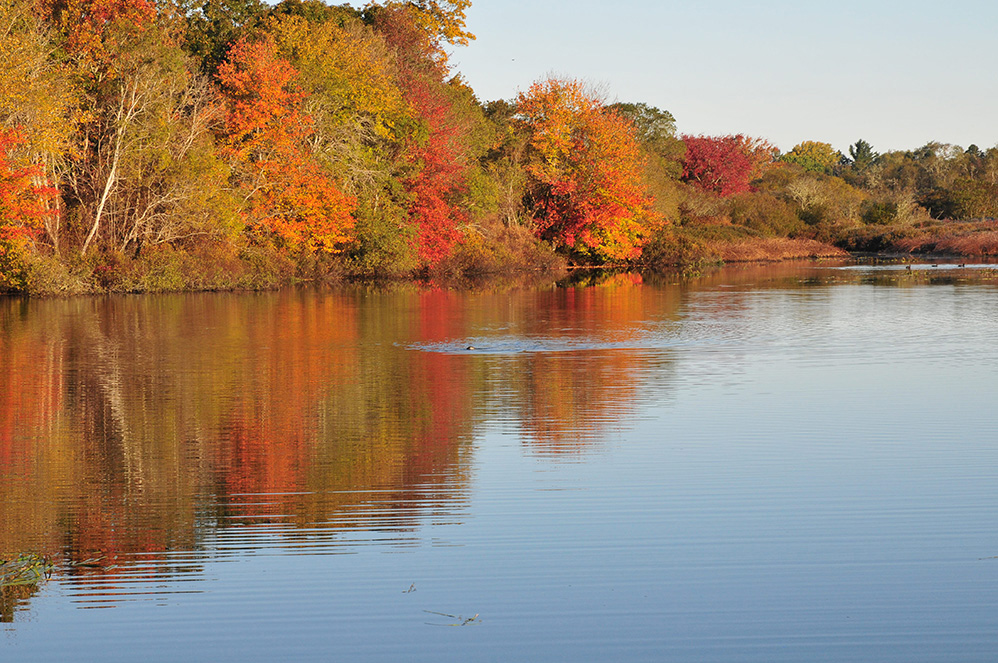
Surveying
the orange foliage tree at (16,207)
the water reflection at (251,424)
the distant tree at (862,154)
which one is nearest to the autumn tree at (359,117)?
the orange foliage tree at (16,207)

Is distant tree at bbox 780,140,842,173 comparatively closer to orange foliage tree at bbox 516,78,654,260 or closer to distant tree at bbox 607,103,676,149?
distant tree at bbox 607,103,676,149

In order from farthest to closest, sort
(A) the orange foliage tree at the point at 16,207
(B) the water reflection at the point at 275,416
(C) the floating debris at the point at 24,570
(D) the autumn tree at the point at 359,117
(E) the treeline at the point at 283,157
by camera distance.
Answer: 1. (D) the autumn tree at the point at 359,117
2. (E) the treeline at the point at 283,157
3. (A) the orange foliage tree at the point at 16,207
4. (B) the water reflection at the point at 275,416
5. (C) the floating debris at the point at 24,570

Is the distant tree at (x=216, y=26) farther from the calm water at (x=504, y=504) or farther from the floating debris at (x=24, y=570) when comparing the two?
the floating debris at (x=24, y=570)

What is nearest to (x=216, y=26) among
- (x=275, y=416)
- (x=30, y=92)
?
(x=30, y=92)

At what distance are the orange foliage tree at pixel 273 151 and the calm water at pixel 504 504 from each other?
24.1 metres

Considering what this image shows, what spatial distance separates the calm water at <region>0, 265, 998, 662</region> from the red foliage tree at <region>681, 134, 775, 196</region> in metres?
62.7

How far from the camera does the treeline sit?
124 feet

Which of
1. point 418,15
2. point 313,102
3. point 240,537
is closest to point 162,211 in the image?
point 313,102

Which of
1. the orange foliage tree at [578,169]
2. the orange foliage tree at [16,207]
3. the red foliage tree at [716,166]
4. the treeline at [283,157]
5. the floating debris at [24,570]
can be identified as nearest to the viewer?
the floating debris at [24,570]

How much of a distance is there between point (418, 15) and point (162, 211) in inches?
859

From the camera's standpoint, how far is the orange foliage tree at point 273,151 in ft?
142

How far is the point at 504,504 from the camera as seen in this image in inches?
360

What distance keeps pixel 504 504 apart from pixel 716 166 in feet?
248

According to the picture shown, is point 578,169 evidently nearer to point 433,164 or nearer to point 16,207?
point 433,164
